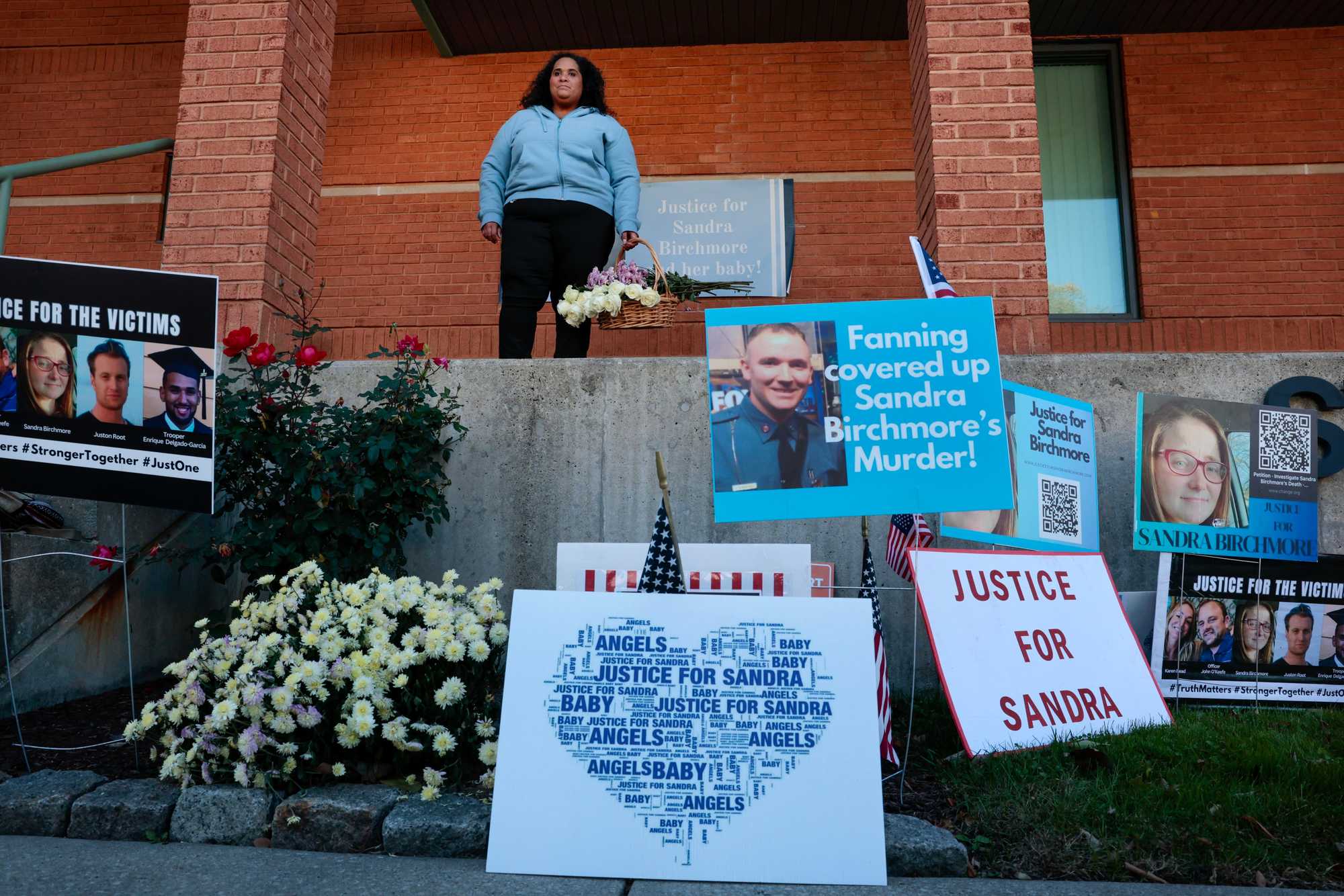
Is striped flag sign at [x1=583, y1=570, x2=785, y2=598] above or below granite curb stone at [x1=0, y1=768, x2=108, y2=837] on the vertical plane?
above

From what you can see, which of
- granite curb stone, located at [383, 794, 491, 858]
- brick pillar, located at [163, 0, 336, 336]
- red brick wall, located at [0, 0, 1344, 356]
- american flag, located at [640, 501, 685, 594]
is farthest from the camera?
red brick wall, located at [0, 0, 1344, 356]

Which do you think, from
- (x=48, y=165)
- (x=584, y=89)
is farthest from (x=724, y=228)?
(x=48, y=165)

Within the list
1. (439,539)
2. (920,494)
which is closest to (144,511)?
(439,539)

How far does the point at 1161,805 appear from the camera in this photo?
8.93ft

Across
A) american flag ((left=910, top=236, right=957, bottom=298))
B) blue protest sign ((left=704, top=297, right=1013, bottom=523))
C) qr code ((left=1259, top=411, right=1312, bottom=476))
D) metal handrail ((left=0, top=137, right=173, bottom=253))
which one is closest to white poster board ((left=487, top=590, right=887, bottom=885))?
blue protest sign ((left=704, top=297, right=1013, bottom=523))

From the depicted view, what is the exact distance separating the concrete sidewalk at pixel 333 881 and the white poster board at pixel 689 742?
2.4 inches

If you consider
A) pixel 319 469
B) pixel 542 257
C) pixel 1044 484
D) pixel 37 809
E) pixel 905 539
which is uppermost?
pixel 542 257

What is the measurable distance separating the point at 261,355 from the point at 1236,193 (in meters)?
6.88

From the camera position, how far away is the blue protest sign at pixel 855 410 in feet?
10.9

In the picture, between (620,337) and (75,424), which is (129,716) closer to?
(75,424)

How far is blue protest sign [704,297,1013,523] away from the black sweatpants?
1582 millimetres

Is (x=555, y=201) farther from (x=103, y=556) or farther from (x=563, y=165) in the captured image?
(x=103, y=556)

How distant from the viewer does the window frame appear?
738 cm

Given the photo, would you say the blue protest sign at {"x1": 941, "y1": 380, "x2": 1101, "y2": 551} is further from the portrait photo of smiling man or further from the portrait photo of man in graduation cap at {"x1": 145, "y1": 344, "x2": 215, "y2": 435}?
the portrait photo of smiling man
